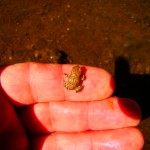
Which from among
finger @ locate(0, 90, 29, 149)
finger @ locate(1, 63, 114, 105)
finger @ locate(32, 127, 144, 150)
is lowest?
finger @ locate(32, 127, 144, 150)

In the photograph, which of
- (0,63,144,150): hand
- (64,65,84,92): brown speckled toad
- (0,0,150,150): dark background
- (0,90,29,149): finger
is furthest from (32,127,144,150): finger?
(0,0,150,150): dark background

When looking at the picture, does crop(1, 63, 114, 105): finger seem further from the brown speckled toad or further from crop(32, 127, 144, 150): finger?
crop(32, 127, 144, 150): finger

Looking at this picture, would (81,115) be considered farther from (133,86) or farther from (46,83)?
(133,86)

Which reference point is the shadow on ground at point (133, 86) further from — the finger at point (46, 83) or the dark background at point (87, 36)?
the finger at point (46, 83)

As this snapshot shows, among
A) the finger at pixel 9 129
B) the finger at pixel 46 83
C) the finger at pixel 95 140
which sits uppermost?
the finger at pixel 46 83

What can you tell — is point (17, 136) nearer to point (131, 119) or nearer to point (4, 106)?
point (4, 106)

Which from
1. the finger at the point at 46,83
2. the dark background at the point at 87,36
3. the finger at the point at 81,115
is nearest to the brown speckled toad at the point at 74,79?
the finger at the point at 46,83

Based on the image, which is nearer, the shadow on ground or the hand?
the hand
